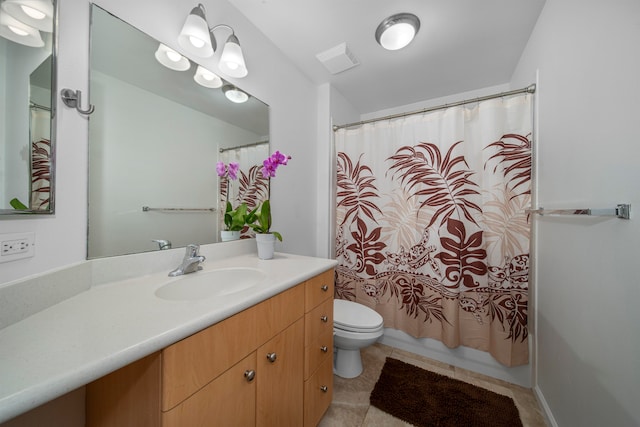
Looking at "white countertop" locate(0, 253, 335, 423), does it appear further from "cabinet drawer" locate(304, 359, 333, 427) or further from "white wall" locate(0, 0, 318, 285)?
"cabinet drawer" locate(304, 359, 333, 427)

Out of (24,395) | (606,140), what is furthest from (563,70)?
(24,395)

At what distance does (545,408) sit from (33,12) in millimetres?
2719

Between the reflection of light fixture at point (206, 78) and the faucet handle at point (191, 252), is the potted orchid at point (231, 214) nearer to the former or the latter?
the faucet handle at point (191, 252)

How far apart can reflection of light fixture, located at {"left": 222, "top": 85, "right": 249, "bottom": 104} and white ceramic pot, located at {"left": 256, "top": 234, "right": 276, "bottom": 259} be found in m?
0.82

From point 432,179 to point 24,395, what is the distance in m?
1.93

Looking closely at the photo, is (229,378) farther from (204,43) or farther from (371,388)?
(204,43)

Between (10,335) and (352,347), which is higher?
(10,335)

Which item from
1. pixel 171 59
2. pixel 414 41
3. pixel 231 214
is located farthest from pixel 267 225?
pixel 414 41

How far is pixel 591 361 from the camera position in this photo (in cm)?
87

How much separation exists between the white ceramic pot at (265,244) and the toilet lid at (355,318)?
24.9 inches

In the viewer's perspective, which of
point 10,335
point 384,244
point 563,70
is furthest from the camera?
point 384,244

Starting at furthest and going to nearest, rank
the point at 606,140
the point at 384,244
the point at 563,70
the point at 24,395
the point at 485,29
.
Answer: the point at 384,244, the point at 485,29, the point at 563,70, the point at 606,140, the point at 24,395

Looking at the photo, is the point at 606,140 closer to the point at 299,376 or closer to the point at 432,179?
the point at 432,179

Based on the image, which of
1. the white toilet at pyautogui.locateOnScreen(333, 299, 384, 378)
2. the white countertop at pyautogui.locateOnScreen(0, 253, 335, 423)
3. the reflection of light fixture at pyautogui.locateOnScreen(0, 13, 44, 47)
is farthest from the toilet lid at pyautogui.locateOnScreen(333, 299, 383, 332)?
the reflection of light fixture at pyautogui.locateOnScreen(0, 13, 44, 47)
